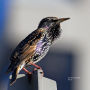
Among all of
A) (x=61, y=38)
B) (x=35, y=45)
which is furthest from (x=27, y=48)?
(x=61, y=38)

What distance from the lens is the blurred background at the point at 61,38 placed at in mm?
6746

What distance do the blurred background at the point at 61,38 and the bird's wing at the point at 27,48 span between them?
1.87 m

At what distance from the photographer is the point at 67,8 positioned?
7.90 metres

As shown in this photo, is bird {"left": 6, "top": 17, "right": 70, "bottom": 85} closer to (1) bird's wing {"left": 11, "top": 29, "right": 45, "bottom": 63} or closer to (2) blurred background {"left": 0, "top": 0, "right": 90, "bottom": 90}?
(1) bird's wing {"left": 11, "top": 29, "right": 45, "bottom": 63}

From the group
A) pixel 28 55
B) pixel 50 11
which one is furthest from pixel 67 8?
pixel 28 55

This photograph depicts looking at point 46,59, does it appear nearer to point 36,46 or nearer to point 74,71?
point 74,71

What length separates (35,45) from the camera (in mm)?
4410

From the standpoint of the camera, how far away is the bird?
4065mm

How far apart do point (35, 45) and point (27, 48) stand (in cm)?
13

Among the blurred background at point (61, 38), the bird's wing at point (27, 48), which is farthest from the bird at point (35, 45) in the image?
the blurred background at point (61, 38)

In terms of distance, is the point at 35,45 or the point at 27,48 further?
the point at 35,45

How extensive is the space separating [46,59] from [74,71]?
0.47 meters

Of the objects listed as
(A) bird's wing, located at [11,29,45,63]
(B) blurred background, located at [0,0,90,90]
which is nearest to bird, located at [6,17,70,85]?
(A) bird's wing, located at [11,29,45,63]

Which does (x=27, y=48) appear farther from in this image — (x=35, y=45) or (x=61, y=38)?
(x=61, y=38)
